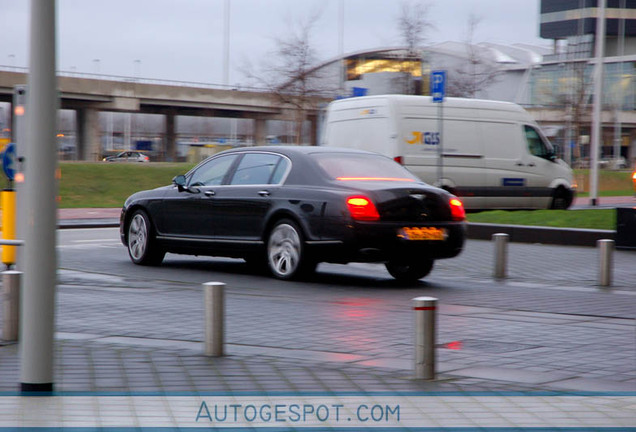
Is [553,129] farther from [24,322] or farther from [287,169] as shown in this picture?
[24,322]

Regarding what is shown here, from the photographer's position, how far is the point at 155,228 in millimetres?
13344

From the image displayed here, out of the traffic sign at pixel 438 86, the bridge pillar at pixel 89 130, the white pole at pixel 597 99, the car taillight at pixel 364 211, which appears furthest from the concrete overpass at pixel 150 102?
the car taillight at pixel 364 211

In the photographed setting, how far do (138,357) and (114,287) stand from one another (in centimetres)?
454

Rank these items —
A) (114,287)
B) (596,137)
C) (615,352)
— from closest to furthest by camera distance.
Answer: (615,352) → (114,287) → (596,137)

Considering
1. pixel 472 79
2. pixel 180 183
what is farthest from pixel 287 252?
pixel 472 79

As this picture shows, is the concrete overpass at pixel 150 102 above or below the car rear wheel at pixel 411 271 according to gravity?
above

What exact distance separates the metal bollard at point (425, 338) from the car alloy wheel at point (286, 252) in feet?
18.0

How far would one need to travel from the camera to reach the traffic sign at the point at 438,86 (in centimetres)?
1888

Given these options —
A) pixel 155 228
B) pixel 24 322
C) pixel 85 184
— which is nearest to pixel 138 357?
pixel 24 322

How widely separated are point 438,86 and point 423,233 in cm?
828

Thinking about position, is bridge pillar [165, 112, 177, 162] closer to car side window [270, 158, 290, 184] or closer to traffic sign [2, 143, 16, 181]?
traffic sign [2, 143, 16, 181]

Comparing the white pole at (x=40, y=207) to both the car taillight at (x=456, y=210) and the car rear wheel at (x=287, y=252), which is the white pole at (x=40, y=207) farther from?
the car taillight at (x=456, y=210)

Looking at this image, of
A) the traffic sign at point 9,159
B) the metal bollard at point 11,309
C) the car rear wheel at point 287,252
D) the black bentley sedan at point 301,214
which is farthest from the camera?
the traffic sign at point 9,159

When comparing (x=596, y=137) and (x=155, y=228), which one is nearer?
(x=155, y=228)
